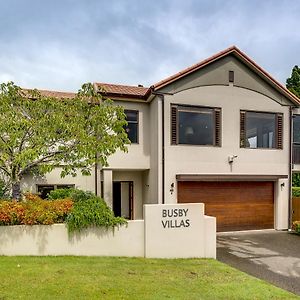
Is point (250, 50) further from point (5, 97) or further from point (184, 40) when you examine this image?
point (5, 97)

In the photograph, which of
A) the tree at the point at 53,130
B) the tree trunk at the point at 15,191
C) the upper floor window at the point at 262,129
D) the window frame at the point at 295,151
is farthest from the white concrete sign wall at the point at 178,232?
the window frame at the point at 295,151

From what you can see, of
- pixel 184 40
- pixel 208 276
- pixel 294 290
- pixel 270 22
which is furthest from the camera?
pixel 184 40

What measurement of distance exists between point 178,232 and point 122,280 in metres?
3.46

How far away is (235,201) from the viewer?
1667cm

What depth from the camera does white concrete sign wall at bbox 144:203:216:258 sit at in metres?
10.5

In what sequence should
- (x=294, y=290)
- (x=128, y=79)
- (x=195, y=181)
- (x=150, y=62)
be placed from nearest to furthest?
(x=294, y=290), (x=195, y=181), (x=150, y=62), (x=128, y=79)

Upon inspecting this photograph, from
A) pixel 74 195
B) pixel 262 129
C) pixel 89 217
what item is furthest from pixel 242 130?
pixel 89 217

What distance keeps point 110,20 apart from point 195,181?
343 inches

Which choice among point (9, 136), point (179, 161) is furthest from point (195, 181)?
point (9, 136)

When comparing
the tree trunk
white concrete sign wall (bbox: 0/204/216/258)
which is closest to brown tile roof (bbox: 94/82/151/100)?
the tree trunk

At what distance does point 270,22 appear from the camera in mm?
13398

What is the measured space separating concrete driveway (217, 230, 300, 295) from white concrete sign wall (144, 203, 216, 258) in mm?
991

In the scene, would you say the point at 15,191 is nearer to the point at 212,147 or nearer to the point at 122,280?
the point at 122,280

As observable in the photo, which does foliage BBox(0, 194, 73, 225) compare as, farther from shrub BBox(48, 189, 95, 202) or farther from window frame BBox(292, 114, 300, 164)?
window frame BBox(292, 114, 300, 164)
